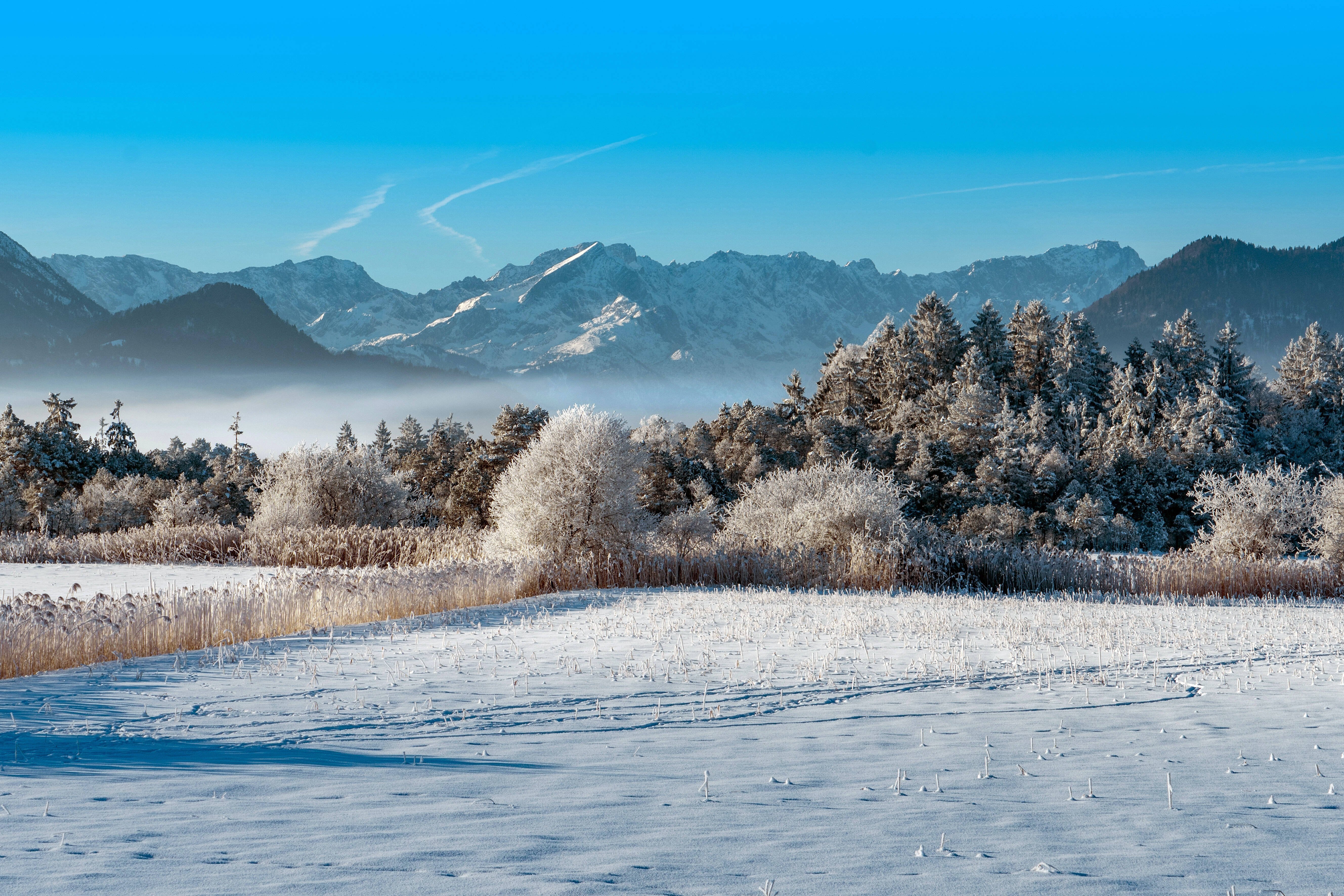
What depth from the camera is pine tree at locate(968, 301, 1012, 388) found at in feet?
198

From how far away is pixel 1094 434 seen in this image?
50906 mm

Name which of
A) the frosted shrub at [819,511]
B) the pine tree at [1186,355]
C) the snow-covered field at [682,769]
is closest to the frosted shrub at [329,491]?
the frosted shrub at [819,511]

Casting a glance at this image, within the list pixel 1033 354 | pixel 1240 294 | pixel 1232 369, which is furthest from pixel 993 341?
pixel 1240 294

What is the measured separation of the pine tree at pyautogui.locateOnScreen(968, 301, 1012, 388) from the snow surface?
48106 millimetres

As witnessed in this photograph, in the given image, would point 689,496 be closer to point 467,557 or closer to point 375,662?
point 467,557

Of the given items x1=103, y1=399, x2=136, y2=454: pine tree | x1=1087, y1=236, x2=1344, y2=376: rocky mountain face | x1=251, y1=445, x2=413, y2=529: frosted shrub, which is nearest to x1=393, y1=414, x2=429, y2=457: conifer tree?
x1=103, y1=399, x2=136, y2=454: pine tree

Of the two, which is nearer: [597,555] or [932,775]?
[932,775]

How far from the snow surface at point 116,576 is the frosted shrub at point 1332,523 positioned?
72.9 ft

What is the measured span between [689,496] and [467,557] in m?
24.6

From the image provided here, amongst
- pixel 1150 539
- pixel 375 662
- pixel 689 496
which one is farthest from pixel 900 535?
pixel 1150 539

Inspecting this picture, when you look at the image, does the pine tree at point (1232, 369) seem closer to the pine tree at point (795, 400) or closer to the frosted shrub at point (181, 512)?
the pine tree at point (795, 400)

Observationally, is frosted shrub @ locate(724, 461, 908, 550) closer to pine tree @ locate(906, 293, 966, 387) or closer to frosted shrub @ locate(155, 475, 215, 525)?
frosted shrub @ locate(155, 475, 215, 525)

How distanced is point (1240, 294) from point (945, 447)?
142096 millimetres

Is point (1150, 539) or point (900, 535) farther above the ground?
point (900, 535)
